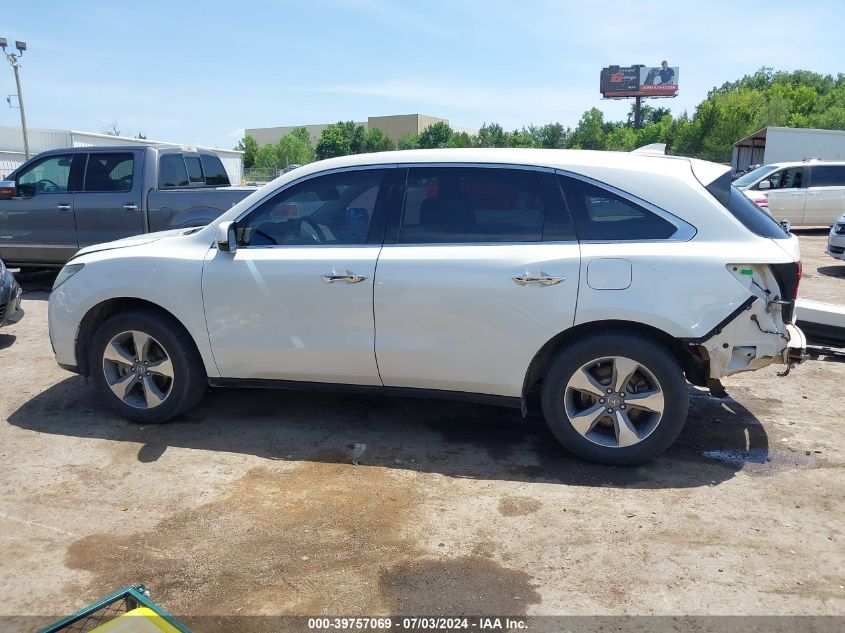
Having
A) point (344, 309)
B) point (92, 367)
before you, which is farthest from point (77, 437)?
point (344, 309)

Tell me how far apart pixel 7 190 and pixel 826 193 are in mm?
18286

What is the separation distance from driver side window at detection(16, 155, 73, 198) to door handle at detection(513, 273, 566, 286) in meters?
7.76

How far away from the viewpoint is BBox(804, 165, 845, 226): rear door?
1786cm

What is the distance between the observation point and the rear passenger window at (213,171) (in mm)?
10195

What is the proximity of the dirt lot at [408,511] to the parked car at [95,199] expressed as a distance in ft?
13.5

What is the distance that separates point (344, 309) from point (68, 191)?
6826 millimetres

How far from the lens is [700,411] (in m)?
5.16

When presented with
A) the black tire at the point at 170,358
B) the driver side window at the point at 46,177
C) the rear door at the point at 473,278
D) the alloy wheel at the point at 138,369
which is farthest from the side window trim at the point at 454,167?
the driver side window at the point at 46,177

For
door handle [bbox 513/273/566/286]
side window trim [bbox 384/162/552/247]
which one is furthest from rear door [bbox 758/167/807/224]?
door handle [bbox 513/273/566/286]

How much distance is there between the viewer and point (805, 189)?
703 inches

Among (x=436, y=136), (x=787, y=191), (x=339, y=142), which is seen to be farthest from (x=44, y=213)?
(x=436, y=136)

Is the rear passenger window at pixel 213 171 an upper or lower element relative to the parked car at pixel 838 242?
upper

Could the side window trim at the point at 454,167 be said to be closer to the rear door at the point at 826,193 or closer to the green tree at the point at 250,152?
the rear door at the point at 826,193

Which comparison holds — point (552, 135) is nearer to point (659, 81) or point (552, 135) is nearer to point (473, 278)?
point (659, 81)
